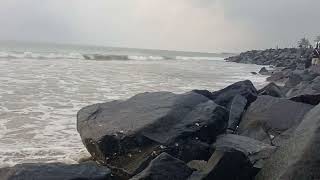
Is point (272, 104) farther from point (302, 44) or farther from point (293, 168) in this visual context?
point (302, 44)

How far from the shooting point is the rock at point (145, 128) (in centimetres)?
572

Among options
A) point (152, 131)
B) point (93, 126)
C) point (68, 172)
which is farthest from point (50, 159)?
point (68, 172)

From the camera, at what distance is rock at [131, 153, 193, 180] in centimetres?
459

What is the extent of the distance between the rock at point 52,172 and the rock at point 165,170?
1.49 feet

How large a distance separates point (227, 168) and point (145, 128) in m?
1.62

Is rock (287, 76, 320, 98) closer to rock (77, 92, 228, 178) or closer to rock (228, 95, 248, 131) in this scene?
rock (228, 95, 248, 131)

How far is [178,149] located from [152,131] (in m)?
Answer: 0.44

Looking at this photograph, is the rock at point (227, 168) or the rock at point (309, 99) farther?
the rock at point (309, 99)

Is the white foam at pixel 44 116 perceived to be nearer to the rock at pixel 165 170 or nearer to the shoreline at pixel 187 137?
the shoreline at pixel 187 137

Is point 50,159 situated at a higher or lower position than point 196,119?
lower

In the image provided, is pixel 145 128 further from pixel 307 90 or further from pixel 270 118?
pixel 307 90

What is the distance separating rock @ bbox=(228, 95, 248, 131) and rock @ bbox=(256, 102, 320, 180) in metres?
2.60

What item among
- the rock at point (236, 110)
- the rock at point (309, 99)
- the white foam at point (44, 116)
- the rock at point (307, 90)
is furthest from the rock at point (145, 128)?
the rock at point (307, 90)

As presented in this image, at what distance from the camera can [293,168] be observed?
4.11 m
